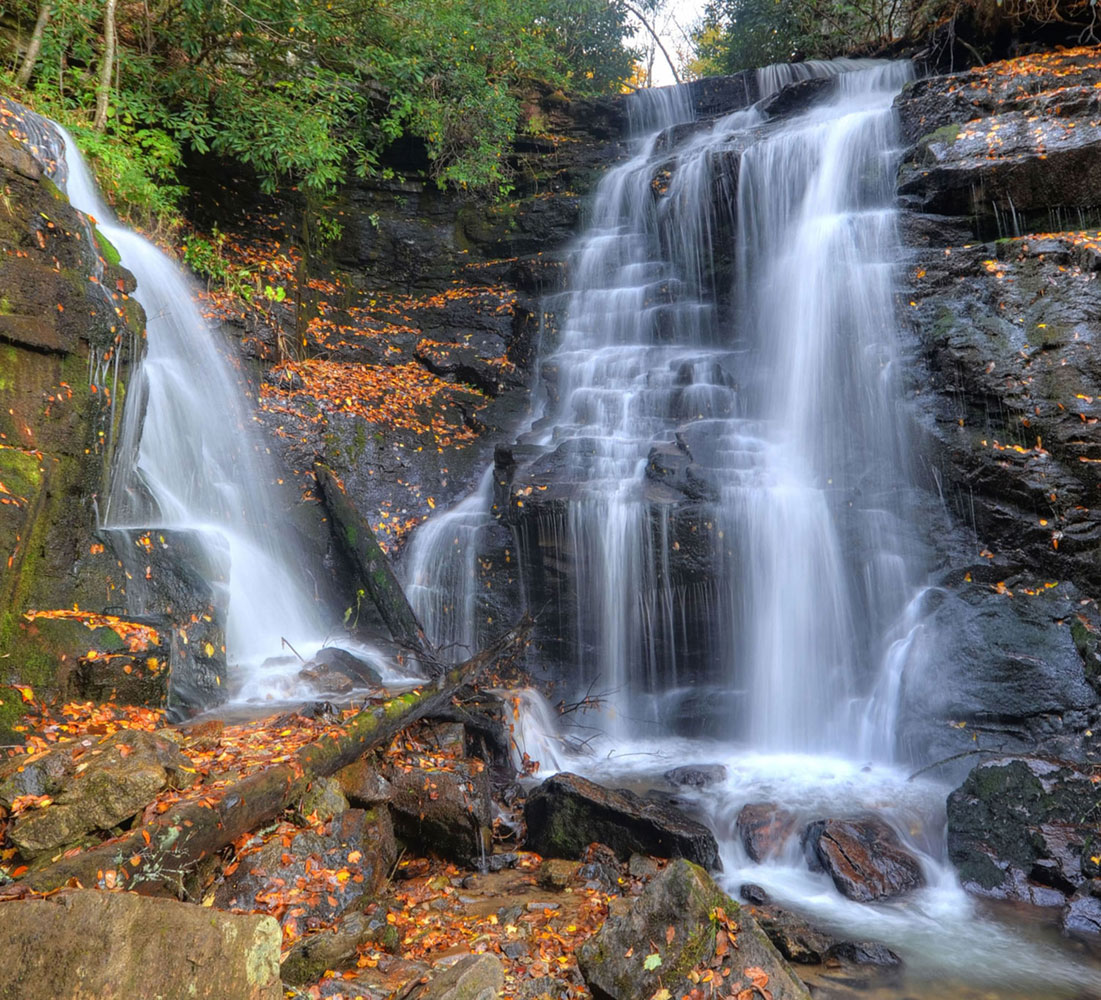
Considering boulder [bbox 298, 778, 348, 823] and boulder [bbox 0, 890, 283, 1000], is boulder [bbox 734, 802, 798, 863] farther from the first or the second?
boulder [bbox 0, 890, 283, 1000]

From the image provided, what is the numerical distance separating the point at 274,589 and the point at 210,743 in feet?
12.6

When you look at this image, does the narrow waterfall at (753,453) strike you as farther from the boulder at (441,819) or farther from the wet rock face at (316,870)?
the wet rock face at (316,870)

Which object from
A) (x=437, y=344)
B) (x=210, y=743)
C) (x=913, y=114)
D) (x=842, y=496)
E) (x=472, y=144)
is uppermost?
(x=472, y=144)

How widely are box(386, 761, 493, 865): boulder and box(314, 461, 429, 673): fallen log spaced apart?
2.66 m

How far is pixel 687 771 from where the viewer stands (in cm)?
697

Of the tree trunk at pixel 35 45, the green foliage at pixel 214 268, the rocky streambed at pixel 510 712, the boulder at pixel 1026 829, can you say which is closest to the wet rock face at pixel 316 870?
the rocky streambed at pixel 510 712

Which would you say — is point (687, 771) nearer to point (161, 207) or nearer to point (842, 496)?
point (842, 496)

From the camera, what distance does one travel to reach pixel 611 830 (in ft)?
17.3

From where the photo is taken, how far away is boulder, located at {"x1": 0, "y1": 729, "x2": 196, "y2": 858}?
3.39 meters

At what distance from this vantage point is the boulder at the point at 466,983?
279 cm

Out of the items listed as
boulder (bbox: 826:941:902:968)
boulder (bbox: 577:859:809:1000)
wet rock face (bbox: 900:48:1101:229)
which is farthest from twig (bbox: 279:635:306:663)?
wet rock face (bbox: 900:48:1101:229)

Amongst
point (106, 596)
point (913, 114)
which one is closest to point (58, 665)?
point (106, 596)

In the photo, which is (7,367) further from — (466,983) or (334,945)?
(466,983)

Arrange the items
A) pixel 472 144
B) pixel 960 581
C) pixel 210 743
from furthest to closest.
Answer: pixel 472 144
pixel 960 581
pixel 210 743
